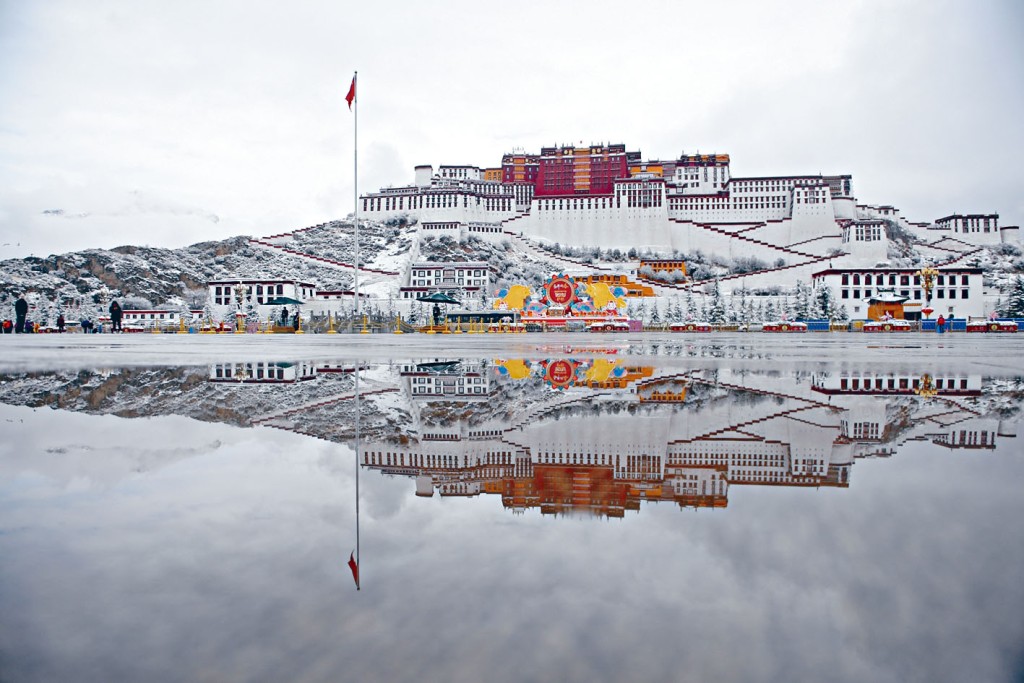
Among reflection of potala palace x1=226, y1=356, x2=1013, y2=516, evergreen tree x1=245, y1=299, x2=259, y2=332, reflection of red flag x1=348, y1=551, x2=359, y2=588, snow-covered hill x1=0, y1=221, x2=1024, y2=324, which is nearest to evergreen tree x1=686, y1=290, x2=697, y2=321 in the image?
snow-covered hill x1=0, y1=221, x2=1024, y2=324

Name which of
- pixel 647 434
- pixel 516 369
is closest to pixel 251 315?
pixel 516 369

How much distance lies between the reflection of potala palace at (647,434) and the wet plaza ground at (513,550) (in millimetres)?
30

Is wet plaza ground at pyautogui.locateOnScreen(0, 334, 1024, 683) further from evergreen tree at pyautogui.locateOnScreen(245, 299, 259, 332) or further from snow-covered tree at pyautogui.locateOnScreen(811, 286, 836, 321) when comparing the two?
snow-covered tree at pyautogui.locateOnScreen(811, 286, 836, 321)

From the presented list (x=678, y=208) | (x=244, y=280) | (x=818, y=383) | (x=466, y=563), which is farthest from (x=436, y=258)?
(x=466, y=563)

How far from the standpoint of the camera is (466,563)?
5.86 feet

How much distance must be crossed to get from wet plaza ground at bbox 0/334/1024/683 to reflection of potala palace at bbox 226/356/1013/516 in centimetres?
3

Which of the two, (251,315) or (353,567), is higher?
(251,315)

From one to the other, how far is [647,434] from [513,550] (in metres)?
2.04

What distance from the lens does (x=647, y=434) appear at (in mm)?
3781

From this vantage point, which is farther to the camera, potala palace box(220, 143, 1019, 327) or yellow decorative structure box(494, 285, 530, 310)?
potala palace box(220, 143, 1019, 327)

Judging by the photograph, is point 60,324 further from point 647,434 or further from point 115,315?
point 647,434

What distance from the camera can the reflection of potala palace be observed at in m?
2.65

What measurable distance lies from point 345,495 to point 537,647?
1.31 metres

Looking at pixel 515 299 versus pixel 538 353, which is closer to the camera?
pixel 538 353
